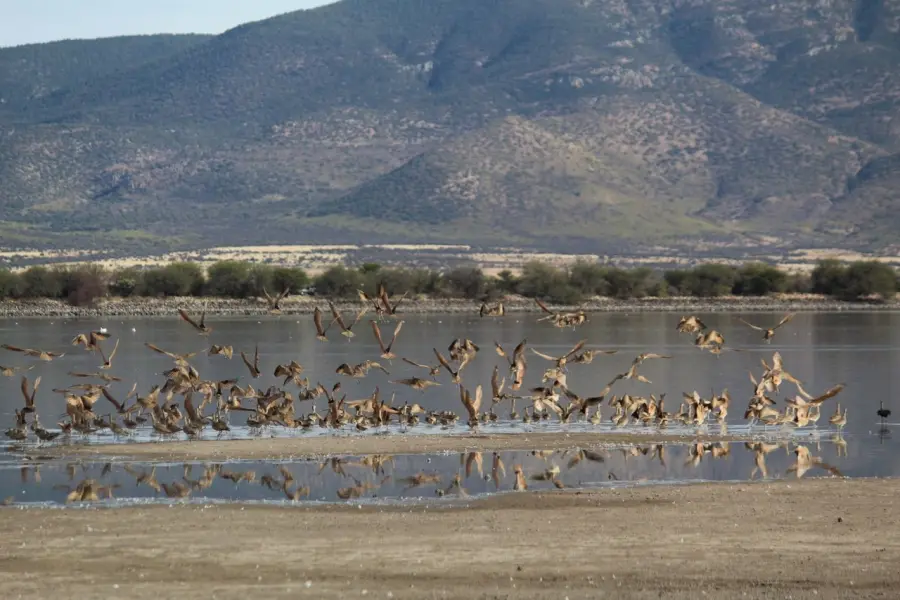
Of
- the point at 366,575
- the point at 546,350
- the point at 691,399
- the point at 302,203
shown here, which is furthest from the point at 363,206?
the point at 366,575

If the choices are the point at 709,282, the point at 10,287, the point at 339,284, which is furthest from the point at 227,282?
the point at 709,282

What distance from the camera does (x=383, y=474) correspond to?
26.0 m

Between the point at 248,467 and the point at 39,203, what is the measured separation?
176409mm

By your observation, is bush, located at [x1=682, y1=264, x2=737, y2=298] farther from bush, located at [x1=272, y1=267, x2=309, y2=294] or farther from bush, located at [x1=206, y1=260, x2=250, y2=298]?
bush, located at [x1=206, y1=260, x2=250, y2=298]

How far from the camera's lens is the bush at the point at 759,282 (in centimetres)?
11119

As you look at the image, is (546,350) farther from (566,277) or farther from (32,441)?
(566,277)

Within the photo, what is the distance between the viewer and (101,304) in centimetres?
9969

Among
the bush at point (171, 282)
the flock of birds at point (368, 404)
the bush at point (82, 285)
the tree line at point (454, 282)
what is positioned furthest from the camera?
the bush at point (171, 282)

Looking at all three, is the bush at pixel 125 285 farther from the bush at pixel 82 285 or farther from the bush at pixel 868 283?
the bush at pixel 868 283

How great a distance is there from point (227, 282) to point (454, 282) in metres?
14.3

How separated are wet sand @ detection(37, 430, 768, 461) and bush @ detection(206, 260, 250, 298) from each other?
245 ft

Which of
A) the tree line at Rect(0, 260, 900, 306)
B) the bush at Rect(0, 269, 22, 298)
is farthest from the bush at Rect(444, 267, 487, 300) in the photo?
the bush at Rect(0, 269, 22, 298)

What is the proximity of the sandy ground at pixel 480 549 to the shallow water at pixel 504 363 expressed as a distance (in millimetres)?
2446

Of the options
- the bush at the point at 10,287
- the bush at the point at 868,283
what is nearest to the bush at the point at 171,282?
the bush at the point at 10,287
